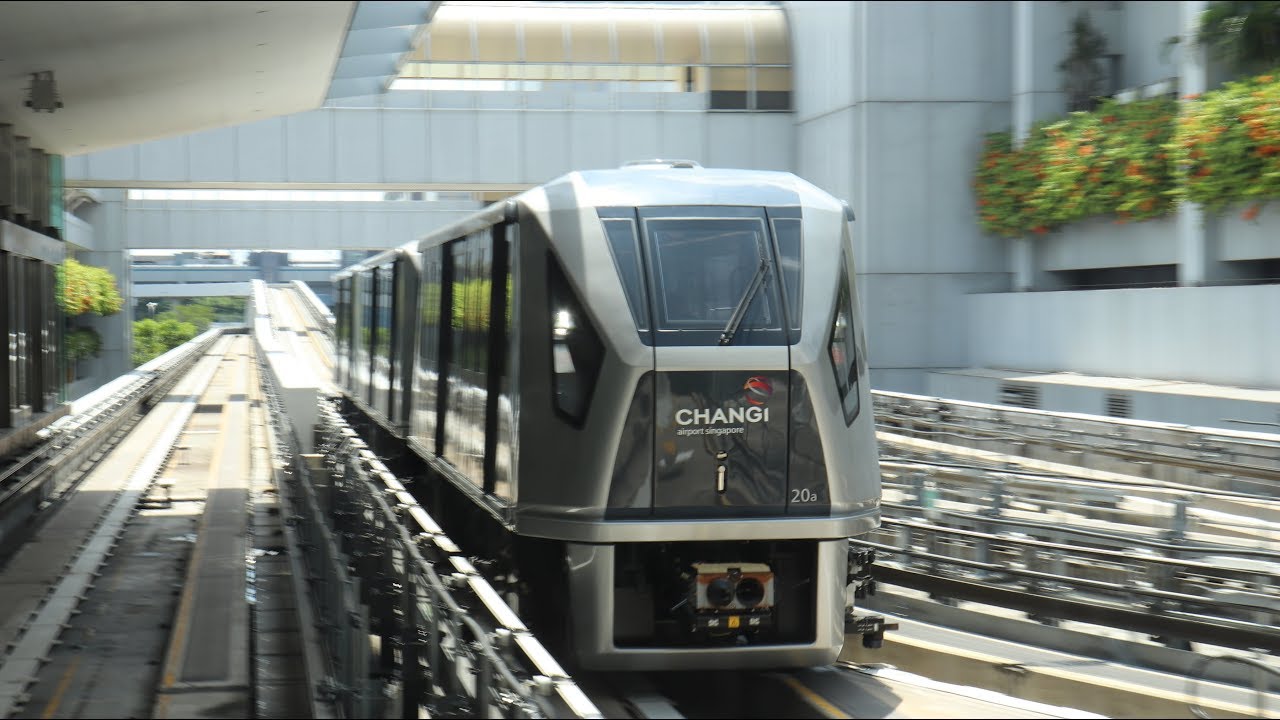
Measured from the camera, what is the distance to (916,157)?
104 ft

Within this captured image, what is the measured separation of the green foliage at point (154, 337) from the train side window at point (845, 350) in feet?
264

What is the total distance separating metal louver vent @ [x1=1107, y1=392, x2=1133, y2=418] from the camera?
77.7 ft

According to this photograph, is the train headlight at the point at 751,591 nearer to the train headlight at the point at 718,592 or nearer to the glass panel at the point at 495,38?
the train headlight at the point at 718,592

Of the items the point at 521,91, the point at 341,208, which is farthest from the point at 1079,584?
the point at 341,208

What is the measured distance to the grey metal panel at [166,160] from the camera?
3222 centimetres

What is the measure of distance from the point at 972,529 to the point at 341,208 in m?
46.3

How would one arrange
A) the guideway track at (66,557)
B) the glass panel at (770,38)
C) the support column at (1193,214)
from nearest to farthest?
the guideway track at (66,557) < the support column at (1193,214) < the glass panel at (770,38)

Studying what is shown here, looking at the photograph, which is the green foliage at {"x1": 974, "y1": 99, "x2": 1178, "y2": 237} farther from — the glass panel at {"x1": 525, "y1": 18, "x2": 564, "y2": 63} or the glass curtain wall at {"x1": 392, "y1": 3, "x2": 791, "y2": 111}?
the glass panel at {"x1": 525, "y1": 18, "x2": 564, "y2": 63}

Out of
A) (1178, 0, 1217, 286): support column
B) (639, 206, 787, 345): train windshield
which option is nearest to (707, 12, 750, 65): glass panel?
(1178, 0, 1217, 286): support column

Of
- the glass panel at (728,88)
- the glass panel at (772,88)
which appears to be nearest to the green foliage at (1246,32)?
the glass panel at (772,88)

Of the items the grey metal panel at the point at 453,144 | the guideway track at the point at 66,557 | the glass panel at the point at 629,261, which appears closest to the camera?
the glass panel at the point at 629,261

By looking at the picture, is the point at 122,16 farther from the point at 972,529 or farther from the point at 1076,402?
the point at 1076,402

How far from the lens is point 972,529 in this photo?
1289 cm

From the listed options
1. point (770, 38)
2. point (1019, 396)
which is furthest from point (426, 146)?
point (1019, 396)
